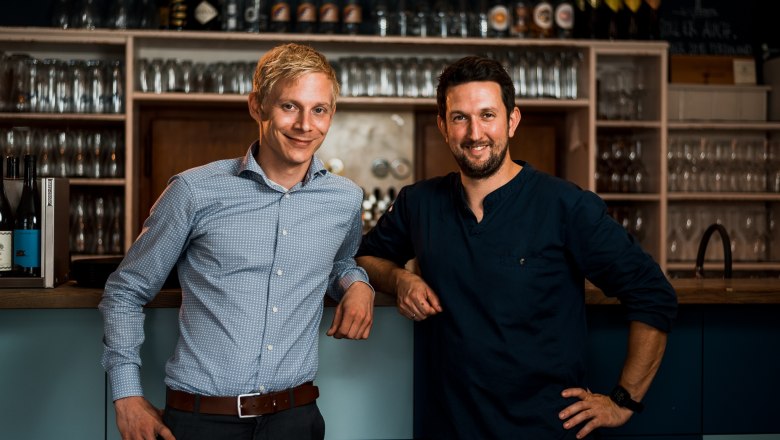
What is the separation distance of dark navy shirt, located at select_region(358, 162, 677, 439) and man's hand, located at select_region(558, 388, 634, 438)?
0.02 meters

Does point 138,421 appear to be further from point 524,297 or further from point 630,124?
point 630,124

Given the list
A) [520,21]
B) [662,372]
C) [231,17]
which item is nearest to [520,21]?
[520,21]

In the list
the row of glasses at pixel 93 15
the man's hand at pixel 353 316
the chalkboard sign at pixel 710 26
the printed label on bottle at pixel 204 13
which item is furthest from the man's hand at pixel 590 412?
the chalkboard sign at pixel 710 26

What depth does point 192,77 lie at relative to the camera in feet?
14.2

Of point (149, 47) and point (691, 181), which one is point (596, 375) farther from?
point (149, 47)

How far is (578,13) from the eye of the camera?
4.64 m

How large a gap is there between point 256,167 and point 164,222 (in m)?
0.22

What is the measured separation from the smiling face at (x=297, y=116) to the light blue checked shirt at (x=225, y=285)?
79mm

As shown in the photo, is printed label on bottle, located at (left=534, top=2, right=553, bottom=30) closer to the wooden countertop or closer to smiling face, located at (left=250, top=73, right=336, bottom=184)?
the wooden countertop

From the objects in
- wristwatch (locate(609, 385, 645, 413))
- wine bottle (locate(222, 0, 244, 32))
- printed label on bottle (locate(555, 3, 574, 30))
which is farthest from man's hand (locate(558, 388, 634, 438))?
wine bottle (locate(222, 0, 244, 32))

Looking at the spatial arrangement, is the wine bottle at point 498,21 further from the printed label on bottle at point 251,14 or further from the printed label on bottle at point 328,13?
the printed label on bottle at point 251,14

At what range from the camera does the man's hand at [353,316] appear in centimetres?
187

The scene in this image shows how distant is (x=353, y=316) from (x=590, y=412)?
563 millimetres

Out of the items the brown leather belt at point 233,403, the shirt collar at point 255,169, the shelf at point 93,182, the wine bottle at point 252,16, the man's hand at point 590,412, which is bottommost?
the man's hand at point 590,412
